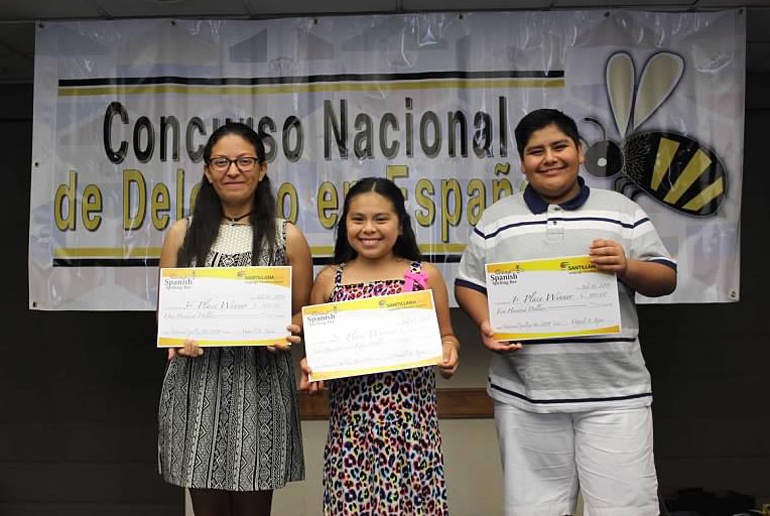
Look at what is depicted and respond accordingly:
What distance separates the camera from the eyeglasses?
204 centimetres

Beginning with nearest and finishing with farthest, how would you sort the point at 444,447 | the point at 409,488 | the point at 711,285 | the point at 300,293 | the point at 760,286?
the point at 409,488, the point at 300,293, the point at 711,285, the point at 444,447, the point at 760,286

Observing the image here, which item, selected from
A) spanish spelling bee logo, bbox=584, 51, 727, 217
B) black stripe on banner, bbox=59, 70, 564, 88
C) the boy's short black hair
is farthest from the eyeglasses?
spanish spelling bee logo, bbox=584, 51, 727, 217

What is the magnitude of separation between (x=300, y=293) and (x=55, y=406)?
2631 mm

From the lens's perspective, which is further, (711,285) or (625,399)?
(711,285)

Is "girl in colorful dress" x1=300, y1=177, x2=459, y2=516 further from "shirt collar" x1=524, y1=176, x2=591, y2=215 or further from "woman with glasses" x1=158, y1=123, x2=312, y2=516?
"shirt collar" x1=524, y1=176, x2=591, y2=215

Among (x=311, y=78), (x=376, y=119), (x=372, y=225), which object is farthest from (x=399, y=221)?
(x=311, y=78)

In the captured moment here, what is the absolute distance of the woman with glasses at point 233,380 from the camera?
1.98m

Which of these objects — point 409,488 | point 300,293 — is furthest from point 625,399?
point 300,293

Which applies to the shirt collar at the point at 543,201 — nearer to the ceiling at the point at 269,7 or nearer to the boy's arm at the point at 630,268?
the boy's arm at the point at 630,268

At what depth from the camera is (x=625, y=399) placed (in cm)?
192

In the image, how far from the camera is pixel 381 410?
1927 mm

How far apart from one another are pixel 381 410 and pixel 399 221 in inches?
22.8

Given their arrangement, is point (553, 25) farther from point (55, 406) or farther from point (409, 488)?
point (55, 406)

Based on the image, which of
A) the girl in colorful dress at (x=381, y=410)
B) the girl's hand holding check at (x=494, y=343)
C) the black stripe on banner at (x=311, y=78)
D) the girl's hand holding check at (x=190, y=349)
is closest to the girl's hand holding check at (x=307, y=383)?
the girl in colorful dress at (x=381, y=410)
